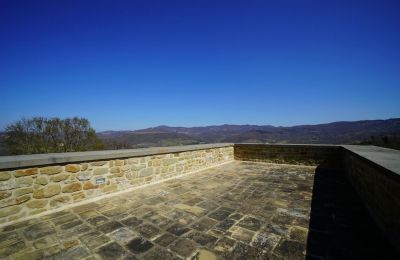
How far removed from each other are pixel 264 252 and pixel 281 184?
3.22 meters

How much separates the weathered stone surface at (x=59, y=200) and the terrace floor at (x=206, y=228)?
0.23 meters

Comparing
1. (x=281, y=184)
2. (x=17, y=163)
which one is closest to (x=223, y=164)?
(x=281, y=184)

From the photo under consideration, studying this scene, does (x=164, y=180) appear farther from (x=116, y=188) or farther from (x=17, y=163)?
(x=17, y=163)

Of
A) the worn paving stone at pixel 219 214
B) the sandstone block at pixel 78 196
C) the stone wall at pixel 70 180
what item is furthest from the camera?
the sandstone block at pixel 78 196

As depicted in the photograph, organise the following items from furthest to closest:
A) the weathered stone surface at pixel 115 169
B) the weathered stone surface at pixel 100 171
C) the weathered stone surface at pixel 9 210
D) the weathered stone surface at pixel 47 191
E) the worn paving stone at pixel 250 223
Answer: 1. the weathered stone surface at pixel 115 169
2. the weathered stone surface at pixel 100 171
3. the weathered stone surface at pixel 47 191
4. the weathered stone surface at pixel 9 210
5. the worn paving stone at pixel 250 223

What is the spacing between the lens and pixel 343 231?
266 centimetres

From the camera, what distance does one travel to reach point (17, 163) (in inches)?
118

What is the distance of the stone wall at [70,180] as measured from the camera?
304 cm

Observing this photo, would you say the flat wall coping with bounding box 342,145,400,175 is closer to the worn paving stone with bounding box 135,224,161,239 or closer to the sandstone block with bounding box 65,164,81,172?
the worn paving stone with bounding box 135,224,161,239

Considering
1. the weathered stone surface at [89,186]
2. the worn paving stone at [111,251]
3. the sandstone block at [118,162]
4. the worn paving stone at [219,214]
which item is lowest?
the worn paving stone at [219,214]

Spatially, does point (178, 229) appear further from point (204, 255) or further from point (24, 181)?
point (24, 181)

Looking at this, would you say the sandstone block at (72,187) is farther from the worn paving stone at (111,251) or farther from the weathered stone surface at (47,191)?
the worn paving stone at (111,251)

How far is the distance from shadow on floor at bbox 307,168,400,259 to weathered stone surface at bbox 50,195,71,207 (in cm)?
389

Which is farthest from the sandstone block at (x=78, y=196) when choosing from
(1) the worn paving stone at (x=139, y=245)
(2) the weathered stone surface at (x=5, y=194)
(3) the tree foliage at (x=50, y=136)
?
(3) the tree foliage at (x=50, y=136)
